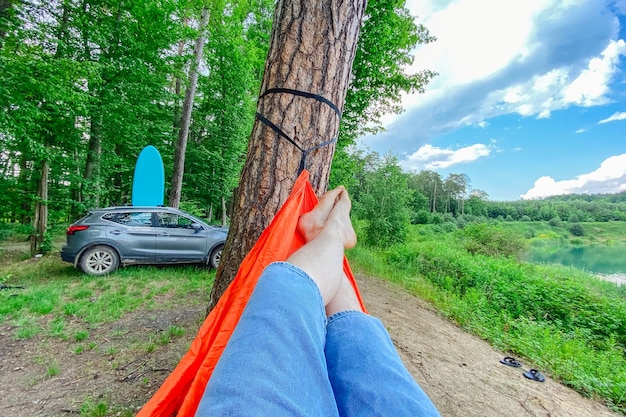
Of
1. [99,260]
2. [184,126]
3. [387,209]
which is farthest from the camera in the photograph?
[387,209]

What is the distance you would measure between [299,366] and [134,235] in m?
4.81

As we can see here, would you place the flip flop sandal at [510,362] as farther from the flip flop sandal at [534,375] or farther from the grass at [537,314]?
the grass at [537,314]

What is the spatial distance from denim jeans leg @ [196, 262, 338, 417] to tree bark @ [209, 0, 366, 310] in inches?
24.6

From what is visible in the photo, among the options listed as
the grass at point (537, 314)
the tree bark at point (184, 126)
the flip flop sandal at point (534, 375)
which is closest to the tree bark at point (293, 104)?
the flip flop sandal at point (534, 375)

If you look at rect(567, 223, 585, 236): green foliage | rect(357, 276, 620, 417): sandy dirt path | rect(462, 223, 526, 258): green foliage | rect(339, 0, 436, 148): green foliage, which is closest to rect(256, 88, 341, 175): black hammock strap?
rect(357, 276, 620, 417): sandy dirt path

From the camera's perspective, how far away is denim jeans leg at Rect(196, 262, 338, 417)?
474mm

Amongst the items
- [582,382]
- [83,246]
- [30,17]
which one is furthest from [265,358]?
[30,17]

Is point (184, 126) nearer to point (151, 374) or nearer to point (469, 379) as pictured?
point (151, 374)

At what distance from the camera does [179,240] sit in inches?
A: 181

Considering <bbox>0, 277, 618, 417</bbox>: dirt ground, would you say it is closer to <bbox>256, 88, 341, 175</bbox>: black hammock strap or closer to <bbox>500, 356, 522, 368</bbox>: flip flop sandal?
<bbox>500, 356, 522, 368</bbox>: flip flop sandal

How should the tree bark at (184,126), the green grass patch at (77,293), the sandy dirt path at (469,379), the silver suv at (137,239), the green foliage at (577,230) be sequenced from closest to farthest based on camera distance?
the sandy dirt path at (469,379) → the green grass patch at (77,293) → the silver suv at (137,239) → the tree bark at (184,126) → the green foliage at (577,230)

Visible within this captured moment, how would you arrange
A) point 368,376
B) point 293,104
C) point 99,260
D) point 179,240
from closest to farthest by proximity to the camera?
point 368,376
point 293,104
point 99,260
point 179,240

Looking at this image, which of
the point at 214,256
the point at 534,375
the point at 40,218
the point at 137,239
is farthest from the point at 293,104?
the point at 40,218

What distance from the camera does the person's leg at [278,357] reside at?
0.48 meters
